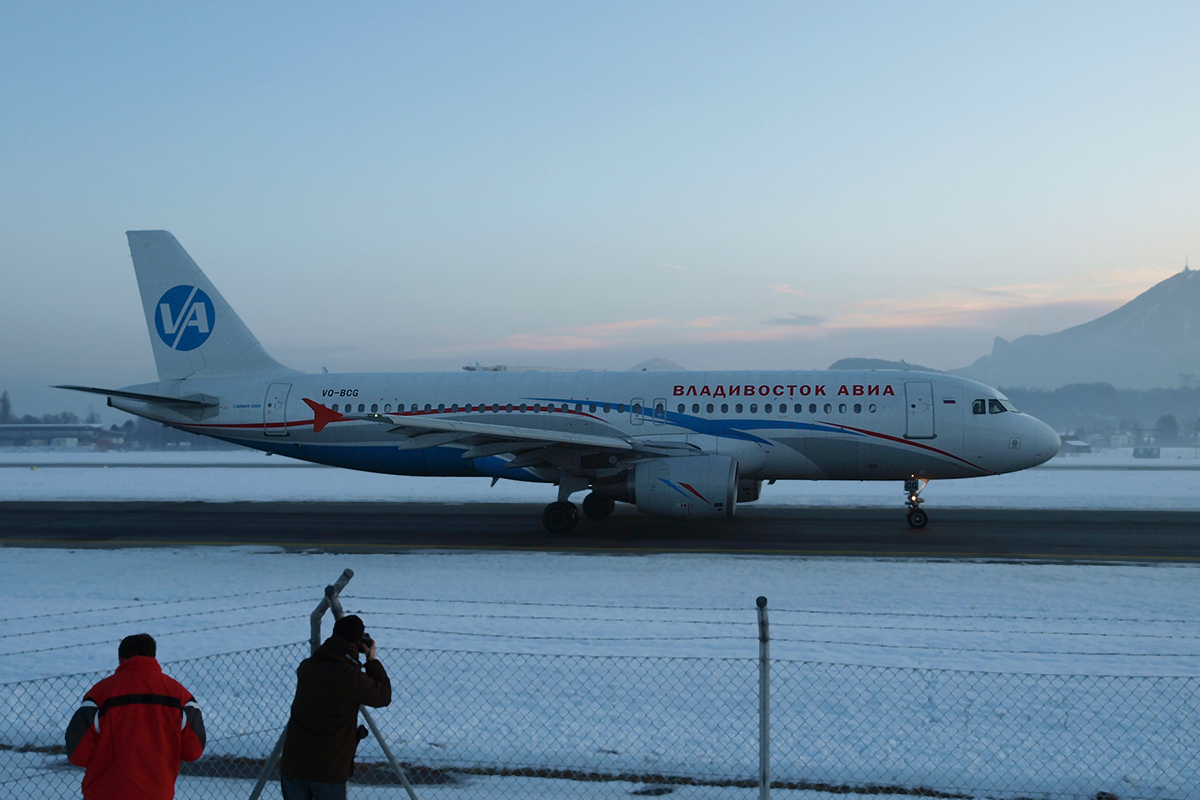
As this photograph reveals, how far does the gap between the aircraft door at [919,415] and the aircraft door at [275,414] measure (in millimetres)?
17767

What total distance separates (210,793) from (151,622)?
20.3 ft

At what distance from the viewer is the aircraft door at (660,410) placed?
891 inches

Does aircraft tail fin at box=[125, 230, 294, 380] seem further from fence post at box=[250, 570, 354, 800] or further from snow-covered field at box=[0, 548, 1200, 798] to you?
fence post at box=[250, 570, 354, 800]

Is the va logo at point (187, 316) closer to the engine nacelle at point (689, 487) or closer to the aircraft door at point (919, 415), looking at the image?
the engine nacelle at point (689, 487)

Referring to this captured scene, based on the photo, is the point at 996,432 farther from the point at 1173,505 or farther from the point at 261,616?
the point at 261,616

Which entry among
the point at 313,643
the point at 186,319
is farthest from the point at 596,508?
the point at 313,643

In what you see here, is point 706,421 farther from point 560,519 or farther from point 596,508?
point 560,519

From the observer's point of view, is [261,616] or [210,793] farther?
[261,616]

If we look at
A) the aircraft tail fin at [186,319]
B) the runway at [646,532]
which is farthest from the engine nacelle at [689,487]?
the aircraft tail fin at [186,319]

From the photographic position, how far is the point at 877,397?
22.0 metres

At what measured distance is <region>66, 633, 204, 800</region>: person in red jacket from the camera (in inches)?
170

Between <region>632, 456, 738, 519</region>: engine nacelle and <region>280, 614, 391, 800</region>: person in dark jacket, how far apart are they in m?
14.9

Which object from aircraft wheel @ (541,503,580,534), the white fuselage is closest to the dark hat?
the white fuselage

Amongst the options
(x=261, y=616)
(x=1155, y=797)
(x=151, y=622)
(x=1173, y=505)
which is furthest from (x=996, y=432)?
(x=151, y=622)
